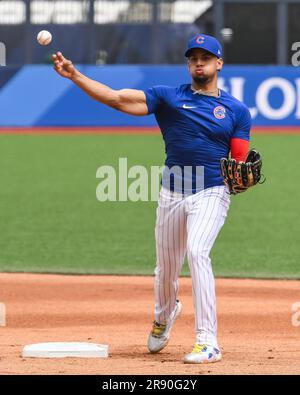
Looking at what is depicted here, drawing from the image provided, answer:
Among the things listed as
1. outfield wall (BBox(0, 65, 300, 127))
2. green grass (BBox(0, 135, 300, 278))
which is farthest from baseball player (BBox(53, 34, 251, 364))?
outfield wall (BBox(0, 65, 300, 127))

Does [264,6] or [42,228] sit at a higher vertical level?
[264,6]

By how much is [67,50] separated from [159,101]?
86.3 feet

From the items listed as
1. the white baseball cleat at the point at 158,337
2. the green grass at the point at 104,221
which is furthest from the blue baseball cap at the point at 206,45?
the green grass at the point at 104,221

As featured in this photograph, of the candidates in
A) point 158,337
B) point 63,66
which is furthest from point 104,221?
point 63,66

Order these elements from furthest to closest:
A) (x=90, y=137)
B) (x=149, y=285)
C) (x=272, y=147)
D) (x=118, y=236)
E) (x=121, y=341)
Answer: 1. (x=90, y=137)
2. (x=272, y=147)
3. (x=118, y=236)
4. (x=149, y=285)
5. (x=121, y=341)

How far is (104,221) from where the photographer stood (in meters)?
14.7

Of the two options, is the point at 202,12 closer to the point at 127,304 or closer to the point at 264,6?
the point at 264,6

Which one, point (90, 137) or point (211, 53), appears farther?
point (90, 137)

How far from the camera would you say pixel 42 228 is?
1395 centimetres

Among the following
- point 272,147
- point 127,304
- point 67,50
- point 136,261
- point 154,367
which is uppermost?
point 67,50

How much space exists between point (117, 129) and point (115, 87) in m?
1.29

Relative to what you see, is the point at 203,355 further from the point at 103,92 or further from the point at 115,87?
the point at 115,87

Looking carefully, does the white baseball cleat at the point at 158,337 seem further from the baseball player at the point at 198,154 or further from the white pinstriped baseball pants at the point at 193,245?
the baseball player at the point at 198,154

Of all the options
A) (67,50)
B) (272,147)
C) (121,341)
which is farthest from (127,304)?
(67,50)
